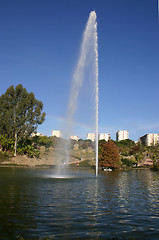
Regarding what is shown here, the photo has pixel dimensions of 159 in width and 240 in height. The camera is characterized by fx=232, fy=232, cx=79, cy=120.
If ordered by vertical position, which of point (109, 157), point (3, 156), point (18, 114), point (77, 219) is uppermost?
point (18, 114)

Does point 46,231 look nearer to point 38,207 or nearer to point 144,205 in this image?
point 38,207

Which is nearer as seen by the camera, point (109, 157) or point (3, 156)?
point (3, 156)

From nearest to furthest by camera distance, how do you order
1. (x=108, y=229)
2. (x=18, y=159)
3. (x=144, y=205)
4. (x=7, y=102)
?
(x=108, y=229) → (x=144, y=205) → (x=7, y=102) → (x=18, y=159)

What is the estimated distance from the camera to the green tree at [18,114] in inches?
2714

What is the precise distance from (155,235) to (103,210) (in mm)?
4901

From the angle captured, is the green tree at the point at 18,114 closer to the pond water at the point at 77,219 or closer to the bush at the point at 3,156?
the bush at the point at 3,156

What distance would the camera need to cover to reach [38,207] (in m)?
14.6

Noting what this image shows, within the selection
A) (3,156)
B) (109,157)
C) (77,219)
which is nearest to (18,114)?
(3,156)

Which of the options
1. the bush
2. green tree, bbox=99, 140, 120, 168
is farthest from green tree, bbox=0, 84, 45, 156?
green tree, bbox=99, 140, 120, 168

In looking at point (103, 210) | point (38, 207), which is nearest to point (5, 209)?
point (38, 207)

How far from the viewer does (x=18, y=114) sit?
228 ft

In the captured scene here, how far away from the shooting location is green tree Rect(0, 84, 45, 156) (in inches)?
2714

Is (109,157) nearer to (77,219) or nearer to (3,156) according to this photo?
(3,156)

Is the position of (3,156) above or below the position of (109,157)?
below
